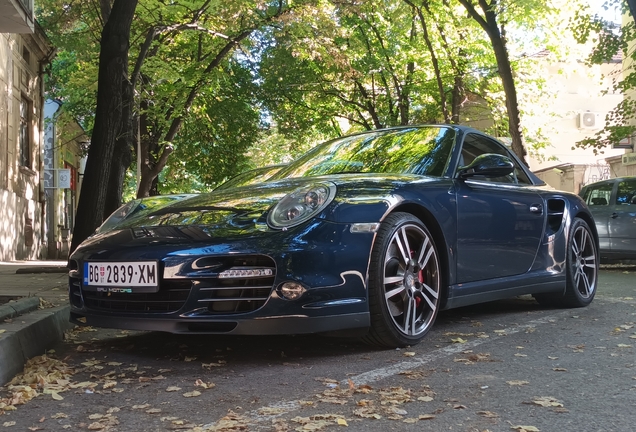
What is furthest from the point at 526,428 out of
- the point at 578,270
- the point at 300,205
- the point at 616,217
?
the point at 616,217

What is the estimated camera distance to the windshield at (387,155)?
470cm

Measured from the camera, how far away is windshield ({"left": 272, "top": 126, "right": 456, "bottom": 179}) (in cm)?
470

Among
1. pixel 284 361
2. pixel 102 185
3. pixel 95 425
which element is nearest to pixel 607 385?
pixel 284 361

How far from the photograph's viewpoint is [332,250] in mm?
3646

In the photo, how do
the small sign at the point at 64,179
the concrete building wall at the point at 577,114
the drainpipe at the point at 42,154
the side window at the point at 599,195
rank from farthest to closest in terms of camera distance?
the concrete building wall at the point at 577,114, the small sign at the point at 64,179, the drainpipe at the point at 42,154, the side window at the point at 599,195

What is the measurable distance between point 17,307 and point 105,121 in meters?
5.72

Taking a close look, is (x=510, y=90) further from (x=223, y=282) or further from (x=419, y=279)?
(x=223, y=282)

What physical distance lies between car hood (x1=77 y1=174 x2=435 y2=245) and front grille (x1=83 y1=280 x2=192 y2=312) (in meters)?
0.25

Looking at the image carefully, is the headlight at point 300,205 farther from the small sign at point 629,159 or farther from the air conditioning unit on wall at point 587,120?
the air conditioning unit on wall at point 587,120

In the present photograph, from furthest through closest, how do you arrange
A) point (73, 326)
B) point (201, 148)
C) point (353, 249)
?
point (201, 148) → point (73, 326) → point (353, 249)

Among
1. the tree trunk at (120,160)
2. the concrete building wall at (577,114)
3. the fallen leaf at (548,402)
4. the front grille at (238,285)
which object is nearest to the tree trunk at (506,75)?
the tree trunk at (120,160)

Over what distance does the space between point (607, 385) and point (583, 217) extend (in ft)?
10.8

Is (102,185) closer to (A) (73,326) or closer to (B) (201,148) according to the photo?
(A) (73,326)

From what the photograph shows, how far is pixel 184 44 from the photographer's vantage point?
2080 centimetres
